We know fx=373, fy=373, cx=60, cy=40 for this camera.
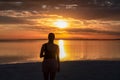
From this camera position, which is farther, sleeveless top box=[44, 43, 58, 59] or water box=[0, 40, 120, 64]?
water box=[0, 40, 120, 64]

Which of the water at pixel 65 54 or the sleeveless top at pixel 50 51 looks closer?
the sleeveless top at pixel 50 51

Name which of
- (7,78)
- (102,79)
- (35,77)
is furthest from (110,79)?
(7,78)

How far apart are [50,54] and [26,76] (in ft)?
18.0

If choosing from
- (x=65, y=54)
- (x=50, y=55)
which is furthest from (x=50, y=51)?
(x=65, y=54)

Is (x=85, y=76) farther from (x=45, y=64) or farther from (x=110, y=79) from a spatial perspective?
(x=45, y=64)

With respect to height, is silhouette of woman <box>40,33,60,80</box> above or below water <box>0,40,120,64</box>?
above

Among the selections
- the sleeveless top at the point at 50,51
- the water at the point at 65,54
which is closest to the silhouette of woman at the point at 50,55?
the sleeveless top at the point at 50,51

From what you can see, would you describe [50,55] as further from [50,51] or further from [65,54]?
[65,54]

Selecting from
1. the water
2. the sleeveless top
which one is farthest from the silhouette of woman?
the water

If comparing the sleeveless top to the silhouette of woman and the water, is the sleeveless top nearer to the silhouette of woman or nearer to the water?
the silhouette of woman

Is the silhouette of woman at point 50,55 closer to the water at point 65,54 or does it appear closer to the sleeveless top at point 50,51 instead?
the sleeveless top at point 50,51

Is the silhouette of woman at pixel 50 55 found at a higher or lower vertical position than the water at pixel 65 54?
higher

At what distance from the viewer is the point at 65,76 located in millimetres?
16312

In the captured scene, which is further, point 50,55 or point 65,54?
point 65,54
